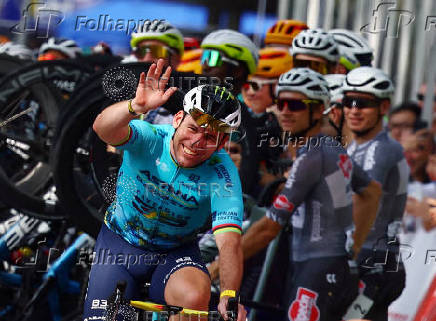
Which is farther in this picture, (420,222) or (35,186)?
(35,186)

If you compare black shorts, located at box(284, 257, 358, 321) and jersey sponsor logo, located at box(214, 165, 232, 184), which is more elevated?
jersey sponsor logo, located at box(214, 165, 232, 184)

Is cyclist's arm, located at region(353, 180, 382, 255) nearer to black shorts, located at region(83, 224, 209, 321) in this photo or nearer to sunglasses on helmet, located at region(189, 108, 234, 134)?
black shorts, located at region(83, 224, 209, 321)

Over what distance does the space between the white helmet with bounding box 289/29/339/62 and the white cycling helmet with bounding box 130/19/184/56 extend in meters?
1.09

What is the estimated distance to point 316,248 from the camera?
666 cm

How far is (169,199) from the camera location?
532 cm

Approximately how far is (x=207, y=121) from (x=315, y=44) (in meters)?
3.56

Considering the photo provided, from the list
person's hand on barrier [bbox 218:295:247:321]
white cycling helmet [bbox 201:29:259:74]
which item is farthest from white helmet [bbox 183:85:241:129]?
white cycling helmet [bbox 201:29:259:74]

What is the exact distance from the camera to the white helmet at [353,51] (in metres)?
8.98

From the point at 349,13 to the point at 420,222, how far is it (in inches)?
311

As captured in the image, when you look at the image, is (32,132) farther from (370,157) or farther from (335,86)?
(370,157)

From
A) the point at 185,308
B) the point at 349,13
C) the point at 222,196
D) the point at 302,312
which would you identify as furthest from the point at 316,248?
the point at 349,13

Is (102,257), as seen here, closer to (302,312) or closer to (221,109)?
(221,109)

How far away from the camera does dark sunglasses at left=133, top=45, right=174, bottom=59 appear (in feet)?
27.3

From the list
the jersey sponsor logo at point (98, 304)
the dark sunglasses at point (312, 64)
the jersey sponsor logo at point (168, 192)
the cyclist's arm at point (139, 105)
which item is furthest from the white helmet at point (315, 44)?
the jersey sponsor logo at point (98, 304)
